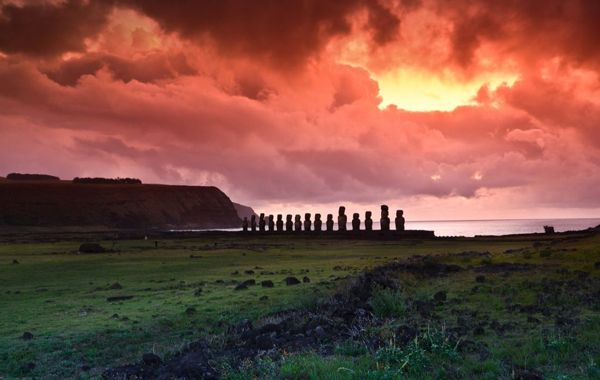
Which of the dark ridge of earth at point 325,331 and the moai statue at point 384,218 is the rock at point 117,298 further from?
the moai statue at point 384,218

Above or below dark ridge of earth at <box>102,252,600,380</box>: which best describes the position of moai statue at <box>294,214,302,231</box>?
above

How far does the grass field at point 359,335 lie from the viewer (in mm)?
12250

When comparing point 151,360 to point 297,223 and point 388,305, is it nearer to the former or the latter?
point 388,305

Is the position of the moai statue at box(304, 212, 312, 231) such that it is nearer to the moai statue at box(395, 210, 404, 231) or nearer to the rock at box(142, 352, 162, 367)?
the moai statue at box(395, 210, 404, 231)

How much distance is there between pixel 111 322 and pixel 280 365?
11171mm

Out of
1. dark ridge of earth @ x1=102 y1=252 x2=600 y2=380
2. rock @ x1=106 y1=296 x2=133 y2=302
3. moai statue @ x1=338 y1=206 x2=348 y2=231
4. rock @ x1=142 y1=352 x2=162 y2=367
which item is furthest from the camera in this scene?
moai statue @ x1=338 y1=206 x2=348 y2=231

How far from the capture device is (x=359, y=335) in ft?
48.4

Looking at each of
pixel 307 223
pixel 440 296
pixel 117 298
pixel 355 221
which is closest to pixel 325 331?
pixel 440 296

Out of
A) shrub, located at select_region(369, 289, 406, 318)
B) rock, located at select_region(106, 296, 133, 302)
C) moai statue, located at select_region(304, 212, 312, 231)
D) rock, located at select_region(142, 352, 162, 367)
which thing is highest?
moai statue, located at select_region(304, 212, 312, 231)

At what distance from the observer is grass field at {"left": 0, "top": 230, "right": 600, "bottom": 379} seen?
12250 millimetres

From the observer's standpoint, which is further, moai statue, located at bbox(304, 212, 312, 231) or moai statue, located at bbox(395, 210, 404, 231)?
moai statue, located at bbox(304, 212, 312, 231)

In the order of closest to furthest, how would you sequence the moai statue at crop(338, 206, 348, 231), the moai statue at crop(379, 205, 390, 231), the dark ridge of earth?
the dark ridge of earth, the moai statue at crop(379, 205, 390, 231), the moai statue at crop(338, 206, 348, 231)

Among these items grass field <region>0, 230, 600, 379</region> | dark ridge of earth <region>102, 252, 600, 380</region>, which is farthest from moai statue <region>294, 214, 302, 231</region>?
dark ridge of earth <region>102, 252, 600, 380</region>

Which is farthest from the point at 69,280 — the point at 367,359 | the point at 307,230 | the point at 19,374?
the point at 307,230
